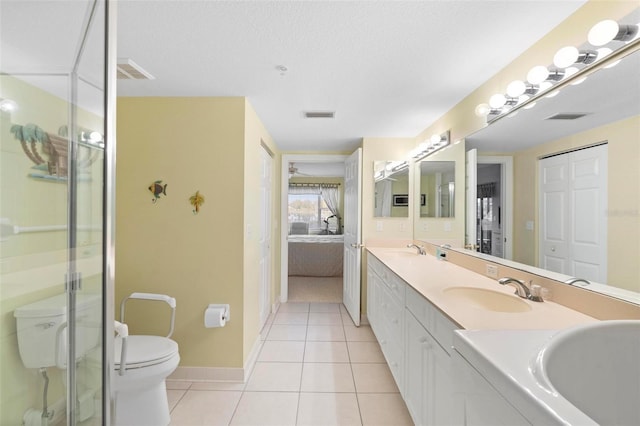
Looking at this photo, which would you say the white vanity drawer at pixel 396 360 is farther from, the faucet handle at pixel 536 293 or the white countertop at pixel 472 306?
the faucet handle at pixel 536 293

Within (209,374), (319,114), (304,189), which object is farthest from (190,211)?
(304,189)

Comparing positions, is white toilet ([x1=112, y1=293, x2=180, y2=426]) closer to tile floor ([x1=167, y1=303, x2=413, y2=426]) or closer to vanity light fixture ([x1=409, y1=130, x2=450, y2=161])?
tile floor ([x1=167, y1=303, x2=413, y2=426])

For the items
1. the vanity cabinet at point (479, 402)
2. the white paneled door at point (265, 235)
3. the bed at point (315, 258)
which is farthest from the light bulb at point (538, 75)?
the bed at point (315, 258)

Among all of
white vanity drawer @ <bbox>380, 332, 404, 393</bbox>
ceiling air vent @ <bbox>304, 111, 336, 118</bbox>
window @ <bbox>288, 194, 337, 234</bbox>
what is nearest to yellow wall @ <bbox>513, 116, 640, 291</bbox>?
white vanity drawer @ <bbox>380, 332, 404, 393</bbox>

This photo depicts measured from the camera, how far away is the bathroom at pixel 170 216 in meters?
0.79

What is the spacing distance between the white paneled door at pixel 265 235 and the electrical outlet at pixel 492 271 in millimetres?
2096

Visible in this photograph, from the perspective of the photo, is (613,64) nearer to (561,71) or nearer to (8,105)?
(561,71)

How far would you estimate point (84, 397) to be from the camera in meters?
0.90

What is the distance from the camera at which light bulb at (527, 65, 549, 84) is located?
1.39m

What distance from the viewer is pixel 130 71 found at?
1832 mm

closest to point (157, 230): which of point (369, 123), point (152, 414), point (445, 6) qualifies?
point (152, 414)

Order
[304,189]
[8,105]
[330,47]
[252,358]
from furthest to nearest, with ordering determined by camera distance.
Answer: [304,189], [252,358], [330,47], [8,105]

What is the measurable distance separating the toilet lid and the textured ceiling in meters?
1.75

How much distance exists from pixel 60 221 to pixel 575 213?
1.95 meters
